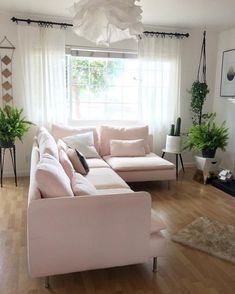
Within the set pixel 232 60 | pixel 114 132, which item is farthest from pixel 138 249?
pixel 232 60

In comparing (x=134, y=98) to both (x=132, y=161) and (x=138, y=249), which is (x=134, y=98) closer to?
(x=132, y=161)

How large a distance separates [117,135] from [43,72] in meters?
1.55

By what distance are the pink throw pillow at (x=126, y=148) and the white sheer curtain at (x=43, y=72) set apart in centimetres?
105

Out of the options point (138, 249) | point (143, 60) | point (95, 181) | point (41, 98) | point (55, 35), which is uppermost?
point (55, 35)

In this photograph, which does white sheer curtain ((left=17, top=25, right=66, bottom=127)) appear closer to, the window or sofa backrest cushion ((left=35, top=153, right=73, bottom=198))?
the window

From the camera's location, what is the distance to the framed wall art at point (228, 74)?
194 inches

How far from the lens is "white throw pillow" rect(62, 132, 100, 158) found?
421 centimetres

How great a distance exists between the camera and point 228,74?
5.03 meters

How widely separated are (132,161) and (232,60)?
8.41ft

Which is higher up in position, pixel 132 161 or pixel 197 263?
pixel 132 161

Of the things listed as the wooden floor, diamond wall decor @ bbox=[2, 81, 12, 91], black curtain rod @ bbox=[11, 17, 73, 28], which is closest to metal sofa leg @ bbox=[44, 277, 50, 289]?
the wooden floor

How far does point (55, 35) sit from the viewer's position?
4504mm

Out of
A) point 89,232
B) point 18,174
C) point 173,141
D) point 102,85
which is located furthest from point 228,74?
point 89,232

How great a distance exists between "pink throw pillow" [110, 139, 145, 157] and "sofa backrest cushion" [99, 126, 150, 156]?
0.41 ft
